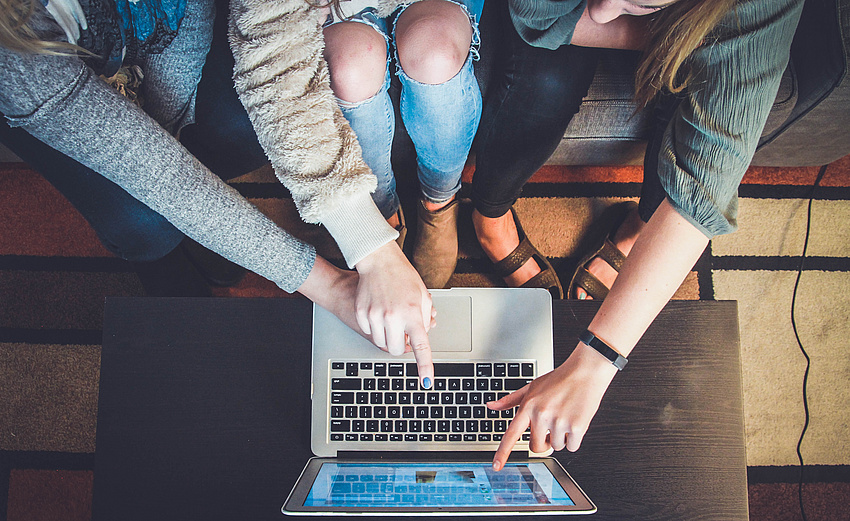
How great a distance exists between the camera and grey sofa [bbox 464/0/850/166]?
0.85 metres

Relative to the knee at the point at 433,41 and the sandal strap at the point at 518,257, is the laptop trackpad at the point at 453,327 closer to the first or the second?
the knee at the point at 433,41

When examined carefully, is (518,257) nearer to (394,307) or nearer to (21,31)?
(394,307)

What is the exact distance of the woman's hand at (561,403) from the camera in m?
0.62

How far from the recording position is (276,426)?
0.69m

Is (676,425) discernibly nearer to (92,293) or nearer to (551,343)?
(551,343)

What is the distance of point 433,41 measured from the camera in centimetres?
73

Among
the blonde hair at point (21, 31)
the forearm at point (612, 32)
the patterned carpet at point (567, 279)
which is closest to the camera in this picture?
the blonde hair at point (21, 31)

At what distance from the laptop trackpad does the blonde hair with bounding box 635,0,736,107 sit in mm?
469

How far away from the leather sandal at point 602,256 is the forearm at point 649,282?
51cm

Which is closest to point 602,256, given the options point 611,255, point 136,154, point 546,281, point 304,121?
point 611,255

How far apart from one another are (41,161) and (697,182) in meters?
1.02

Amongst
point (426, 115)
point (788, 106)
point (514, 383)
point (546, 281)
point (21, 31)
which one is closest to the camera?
point (21, 31)

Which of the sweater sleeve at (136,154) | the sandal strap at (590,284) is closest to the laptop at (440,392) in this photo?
the sweater sleeve at (136,154)

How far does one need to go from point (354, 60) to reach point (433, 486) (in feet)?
2.05
